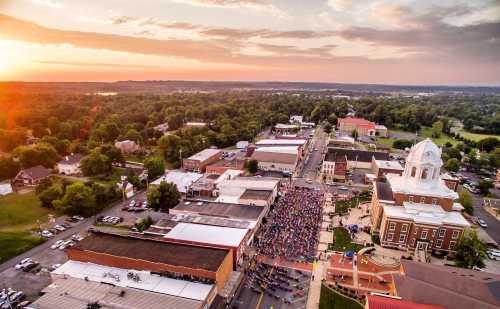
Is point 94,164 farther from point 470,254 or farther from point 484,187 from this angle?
point 484,187

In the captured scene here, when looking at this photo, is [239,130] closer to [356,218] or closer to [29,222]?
[356,218]

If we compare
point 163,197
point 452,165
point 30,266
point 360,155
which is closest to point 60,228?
point 30,266

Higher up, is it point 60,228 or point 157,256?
point 157,256

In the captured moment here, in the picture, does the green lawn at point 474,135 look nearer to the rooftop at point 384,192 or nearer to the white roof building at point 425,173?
the white roof building at point 425,173

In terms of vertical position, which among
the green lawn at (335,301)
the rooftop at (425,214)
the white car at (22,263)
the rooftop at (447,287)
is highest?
the rooftop at (425,214)

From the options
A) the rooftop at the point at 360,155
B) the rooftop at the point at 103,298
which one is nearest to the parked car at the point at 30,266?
the rooftop at the point at 103,298

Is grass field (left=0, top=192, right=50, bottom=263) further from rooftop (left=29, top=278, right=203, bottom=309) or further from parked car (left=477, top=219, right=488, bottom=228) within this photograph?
parked car (left=477, top=219, right=488, bottom=228)

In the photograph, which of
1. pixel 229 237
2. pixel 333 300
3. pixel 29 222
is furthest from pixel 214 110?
pixel 333 300
